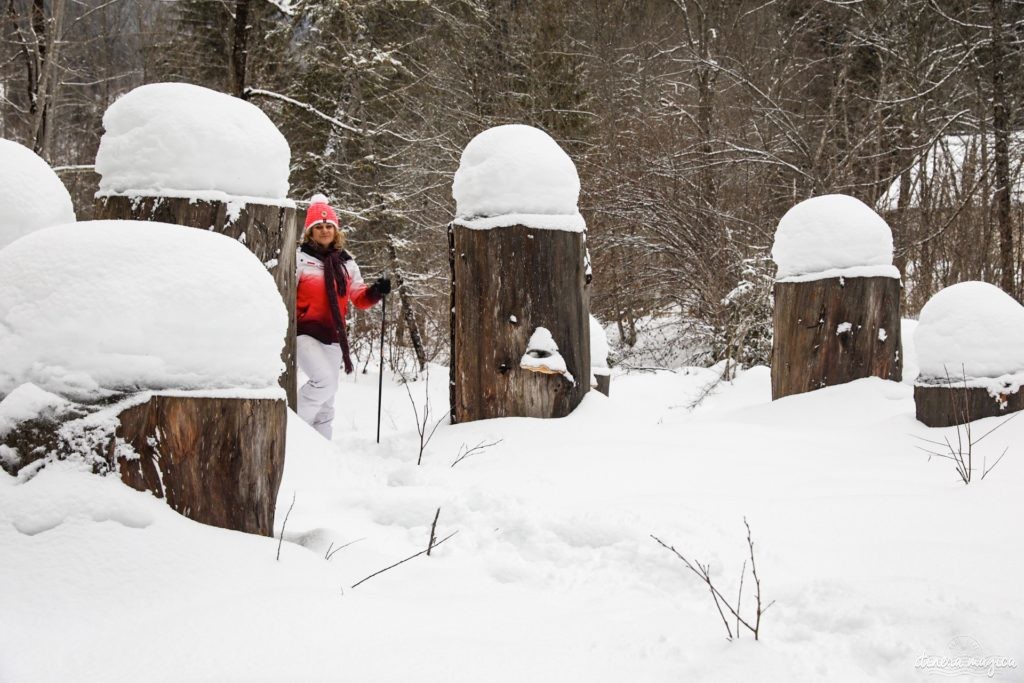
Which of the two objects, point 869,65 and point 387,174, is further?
point 869,65

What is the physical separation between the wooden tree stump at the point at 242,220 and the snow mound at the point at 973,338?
3.42 meters

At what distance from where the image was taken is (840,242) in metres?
4.86

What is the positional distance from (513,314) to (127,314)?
8.47 feet

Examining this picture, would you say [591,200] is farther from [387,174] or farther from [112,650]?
[112,650]

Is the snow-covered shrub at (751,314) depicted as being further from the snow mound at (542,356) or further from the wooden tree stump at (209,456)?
the wooden tree stump at (209,456)

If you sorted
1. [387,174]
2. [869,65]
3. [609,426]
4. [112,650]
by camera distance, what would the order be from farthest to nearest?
[869,65]
[387,174]
[609,426]
[112,650]

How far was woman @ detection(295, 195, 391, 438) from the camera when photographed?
15.2ft

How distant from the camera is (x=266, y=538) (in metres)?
1.97

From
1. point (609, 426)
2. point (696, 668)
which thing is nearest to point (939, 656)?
point (696, 668)

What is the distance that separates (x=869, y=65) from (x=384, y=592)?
16.3m

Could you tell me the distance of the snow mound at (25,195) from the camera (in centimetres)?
323

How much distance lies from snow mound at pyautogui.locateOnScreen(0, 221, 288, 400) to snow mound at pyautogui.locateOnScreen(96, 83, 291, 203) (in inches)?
58.4

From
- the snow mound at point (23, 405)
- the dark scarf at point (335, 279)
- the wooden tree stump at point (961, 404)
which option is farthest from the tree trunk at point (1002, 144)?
the snow mound at point (23, 405)

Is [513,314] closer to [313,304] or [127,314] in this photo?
[313,304]
